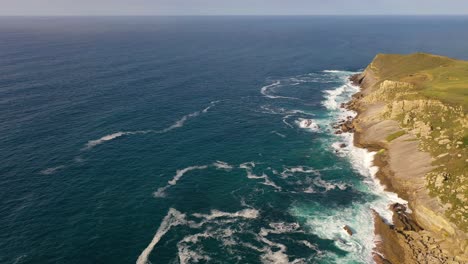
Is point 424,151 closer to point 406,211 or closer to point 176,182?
point 406,211

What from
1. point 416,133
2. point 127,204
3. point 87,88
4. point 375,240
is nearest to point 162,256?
point 127,204

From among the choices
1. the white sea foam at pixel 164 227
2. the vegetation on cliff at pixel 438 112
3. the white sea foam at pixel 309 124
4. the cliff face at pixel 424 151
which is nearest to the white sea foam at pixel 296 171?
the cliff face at pixel 424 151

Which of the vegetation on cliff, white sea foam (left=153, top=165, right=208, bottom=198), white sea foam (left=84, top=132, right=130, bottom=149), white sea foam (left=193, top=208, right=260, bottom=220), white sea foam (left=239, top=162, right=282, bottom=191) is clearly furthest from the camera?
white sea foam (left=84, top=132, right=130, bottom=149)

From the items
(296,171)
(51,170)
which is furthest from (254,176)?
(51,170)

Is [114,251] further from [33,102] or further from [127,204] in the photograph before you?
[33,102]

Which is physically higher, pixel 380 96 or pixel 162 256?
pixel 380 96

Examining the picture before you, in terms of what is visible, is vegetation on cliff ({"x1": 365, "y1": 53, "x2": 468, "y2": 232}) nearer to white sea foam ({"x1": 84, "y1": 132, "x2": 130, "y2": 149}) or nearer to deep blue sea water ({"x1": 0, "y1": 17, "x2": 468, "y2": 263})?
deep blue sea water ({"x1": 0, "y1": 17, "x2": 468, "y2": 263})

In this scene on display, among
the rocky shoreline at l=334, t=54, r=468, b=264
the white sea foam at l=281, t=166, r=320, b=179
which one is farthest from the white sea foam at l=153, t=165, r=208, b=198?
the rocky shoreline at l=334, t=54, r=468, b=264
